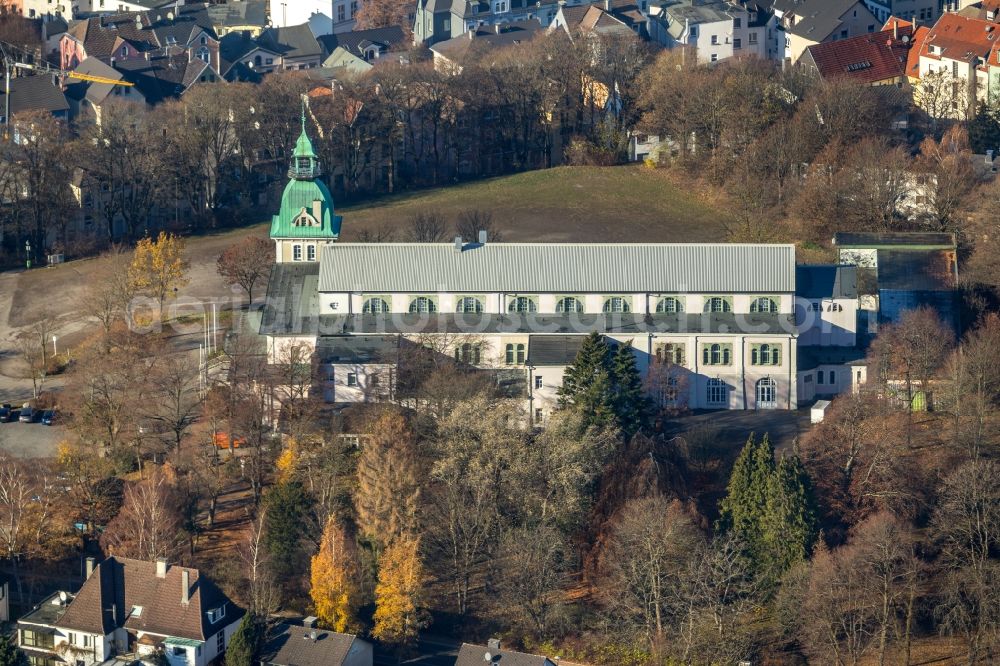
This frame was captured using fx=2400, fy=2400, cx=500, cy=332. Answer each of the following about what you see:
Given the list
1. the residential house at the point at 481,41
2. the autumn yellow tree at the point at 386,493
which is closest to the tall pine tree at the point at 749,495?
the autumn yellow tree at the point at 386,493

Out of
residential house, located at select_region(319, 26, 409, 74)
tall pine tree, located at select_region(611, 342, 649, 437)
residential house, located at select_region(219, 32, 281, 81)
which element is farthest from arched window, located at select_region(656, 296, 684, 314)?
residential house, located at select_region(219, 32, 281, 81)

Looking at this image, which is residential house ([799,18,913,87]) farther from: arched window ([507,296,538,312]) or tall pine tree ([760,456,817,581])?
tall pine tree ([760,456,817,581])

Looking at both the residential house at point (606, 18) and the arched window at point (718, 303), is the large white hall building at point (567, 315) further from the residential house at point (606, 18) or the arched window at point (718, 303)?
the residential house at point (606, 18)

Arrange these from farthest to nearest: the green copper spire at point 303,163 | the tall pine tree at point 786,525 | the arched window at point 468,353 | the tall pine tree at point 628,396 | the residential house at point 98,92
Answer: the residential house at point 98,92
the green copper spire at point 303,163
the arched window at point 468,353
the tall pine tree at point 628,396
the tall pine tree at point 786,525

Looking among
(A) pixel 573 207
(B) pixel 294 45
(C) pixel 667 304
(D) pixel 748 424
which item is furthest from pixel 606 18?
(D) pixel 748 424

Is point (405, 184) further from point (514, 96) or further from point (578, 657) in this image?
point (578, 657)

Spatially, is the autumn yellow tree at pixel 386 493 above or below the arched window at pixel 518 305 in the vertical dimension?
below
